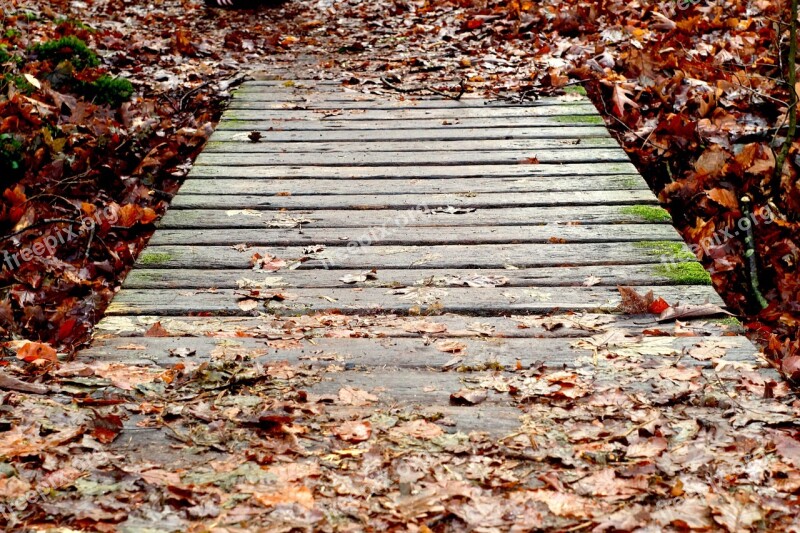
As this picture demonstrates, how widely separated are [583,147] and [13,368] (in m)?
3.80

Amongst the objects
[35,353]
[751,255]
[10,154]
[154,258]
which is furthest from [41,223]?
[751,255]

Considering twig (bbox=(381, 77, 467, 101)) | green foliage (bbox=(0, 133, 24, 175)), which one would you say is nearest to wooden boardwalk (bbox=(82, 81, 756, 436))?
twig (bbox=(381, 77, 467, 101))

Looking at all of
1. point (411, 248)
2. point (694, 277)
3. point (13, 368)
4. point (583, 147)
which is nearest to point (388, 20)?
point (583, 147)

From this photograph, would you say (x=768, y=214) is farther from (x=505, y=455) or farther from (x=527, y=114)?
(x=505, y=455)

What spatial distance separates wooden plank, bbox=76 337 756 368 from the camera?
279 centimetres

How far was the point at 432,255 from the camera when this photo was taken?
12.2ft

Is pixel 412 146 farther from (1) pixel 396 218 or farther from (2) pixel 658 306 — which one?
(2) pixel 658 306

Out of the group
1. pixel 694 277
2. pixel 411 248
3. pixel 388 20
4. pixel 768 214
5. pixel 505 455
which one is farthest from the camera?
pixel 388 20

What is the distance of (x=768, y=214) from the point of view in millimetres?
4305

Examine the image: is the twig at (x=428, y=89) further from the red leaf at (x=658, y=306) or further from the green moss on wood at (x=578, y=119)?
the red leaf at (x=658, y=306)

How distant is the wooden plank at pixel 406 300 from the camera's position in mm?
3230

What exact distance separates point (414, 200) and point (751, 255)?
6.45 ft

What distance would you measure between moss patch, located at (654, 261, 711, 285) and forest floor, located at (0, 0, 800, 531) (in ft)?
1.37

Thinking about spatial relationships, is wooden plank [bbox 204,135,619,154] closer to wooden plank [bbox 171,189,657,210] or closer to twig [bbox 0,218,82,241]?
wooden plank [bbox 171,189,657,210]
